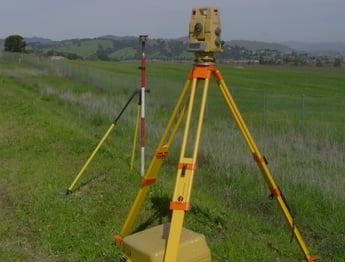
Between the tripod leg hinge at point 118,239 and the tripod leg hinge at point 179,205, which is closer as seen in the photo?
the tripod leg hinge at point 179,205

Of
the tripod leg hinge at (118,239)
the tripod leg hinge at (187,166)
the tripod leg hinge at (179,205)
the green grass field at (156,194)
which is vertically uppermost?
the tripod leg hinge at (187,166)

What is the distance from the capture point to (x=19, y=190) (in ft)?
21.7

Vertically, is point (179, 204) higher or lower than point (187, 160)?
lower

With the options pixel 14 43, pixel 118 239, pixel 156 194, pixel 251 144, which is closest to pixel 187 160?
pixel 251 144

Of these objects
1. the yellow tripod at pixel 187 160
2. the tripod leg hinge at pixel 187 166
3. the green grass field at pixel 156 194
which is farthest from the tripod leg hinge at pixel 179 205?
the green grass field at pixel 156 194

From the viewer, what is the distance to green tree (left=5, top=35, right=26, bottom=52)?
244 feet

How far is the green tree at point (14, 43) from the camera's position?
74.4 m

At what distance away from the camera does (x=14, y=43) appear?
74.6 metres

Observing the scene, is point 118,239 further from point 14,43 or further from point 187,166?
point 14,43

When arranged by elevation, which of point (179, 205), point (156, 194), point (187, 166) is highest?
point (187, 166)

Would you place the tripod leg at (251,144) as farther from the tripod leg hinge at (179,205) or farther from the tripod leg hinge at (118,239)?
the tripod leg hinge at (118,239)

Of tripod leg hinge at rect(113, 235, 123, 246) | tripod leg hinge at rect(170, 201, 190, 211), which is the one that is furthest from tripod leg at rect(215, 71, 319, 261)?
tripod leg hinge at rect(113, 235, 123, 246)

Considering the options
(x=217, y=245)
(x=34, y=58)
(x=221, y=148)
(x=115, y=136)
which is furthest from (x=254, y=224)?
(x=34, y=58)

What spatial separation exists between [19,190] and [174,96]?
14.8 meters
